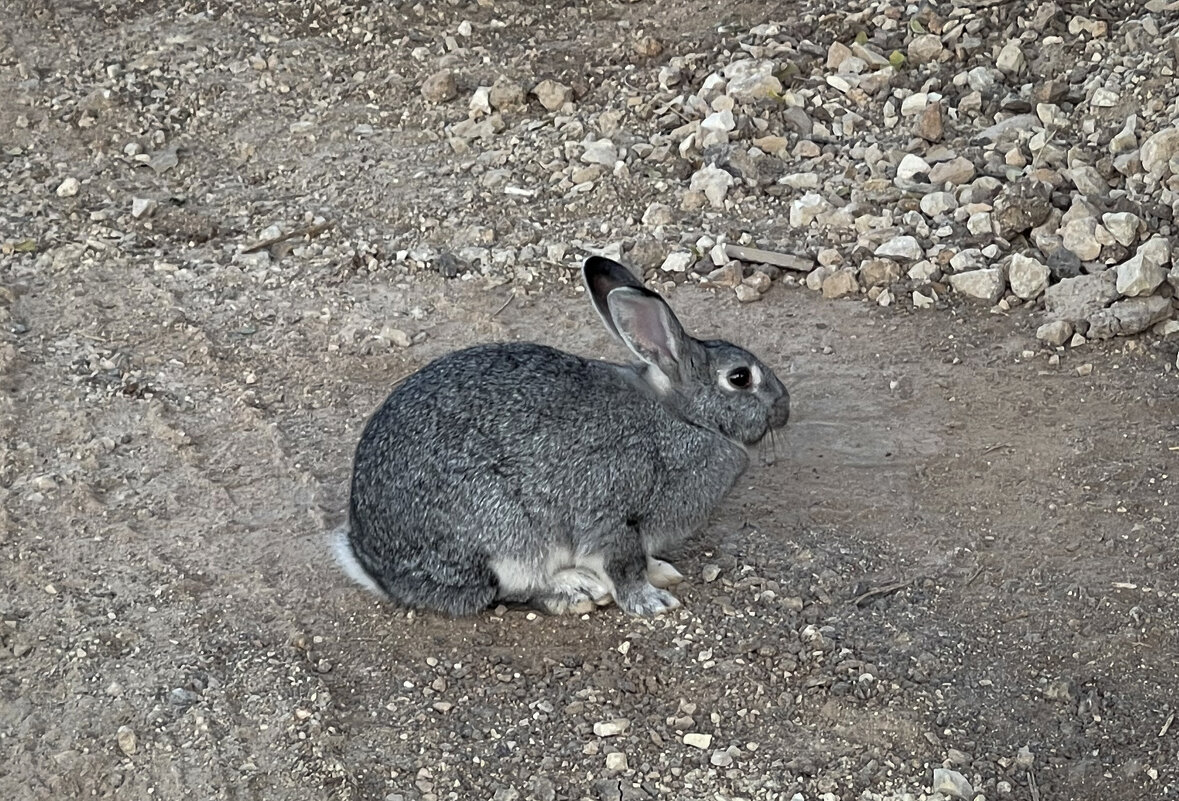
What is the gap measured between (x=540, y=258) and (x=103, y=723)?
3453 millimetres

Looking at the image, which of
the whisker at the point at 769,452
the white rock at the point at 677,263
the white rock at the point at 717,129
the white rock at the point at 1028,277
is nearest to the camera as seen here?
the whisker at the point at 769,452

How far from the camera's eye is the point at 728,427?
540cm

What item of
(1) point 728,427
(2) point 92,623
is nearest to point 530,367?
(1) point 728,427

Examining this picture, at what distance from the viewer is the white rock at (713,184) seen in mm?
7551

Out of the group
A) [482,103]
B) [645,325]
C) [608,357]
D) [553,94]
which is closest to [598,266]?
[645,325]

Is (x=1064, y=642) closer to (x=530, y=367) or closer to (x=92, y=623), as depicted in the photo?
(x=530, y=367)

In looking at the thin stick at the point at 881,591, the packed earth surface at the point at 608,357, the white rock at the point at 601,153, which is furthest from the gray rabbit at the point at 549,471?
the white rock at the point at 601,153

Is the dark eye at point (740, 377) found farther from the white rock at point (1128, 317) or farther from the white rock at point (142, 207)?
the white rock at point (142, 207)

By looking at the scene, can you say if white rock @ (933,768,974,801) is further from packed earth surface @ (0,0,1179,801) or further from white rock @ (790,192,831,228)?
white rock @ (790,192,831,228)

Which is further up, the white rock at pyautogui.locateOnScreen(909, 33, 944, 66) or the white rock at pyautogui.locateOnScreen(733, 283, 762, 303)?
the white rock at pyautogui.locateOnScreen(909, 33, 944, 66)

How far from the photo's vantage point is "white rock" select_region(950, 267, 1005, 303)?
22.2 feet

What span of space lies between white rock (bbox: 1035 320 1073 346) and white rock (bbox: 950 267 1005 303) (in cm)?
37

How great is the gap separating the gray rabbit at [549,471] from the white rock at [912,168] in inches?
99.2

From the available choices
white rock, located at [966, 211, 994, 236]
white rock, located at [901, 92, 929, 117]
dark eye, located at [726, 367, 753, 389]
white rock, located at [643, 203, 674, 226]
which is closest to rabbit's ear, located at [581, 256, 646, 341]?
dark eye, located at [726, 367, 753, 389]
